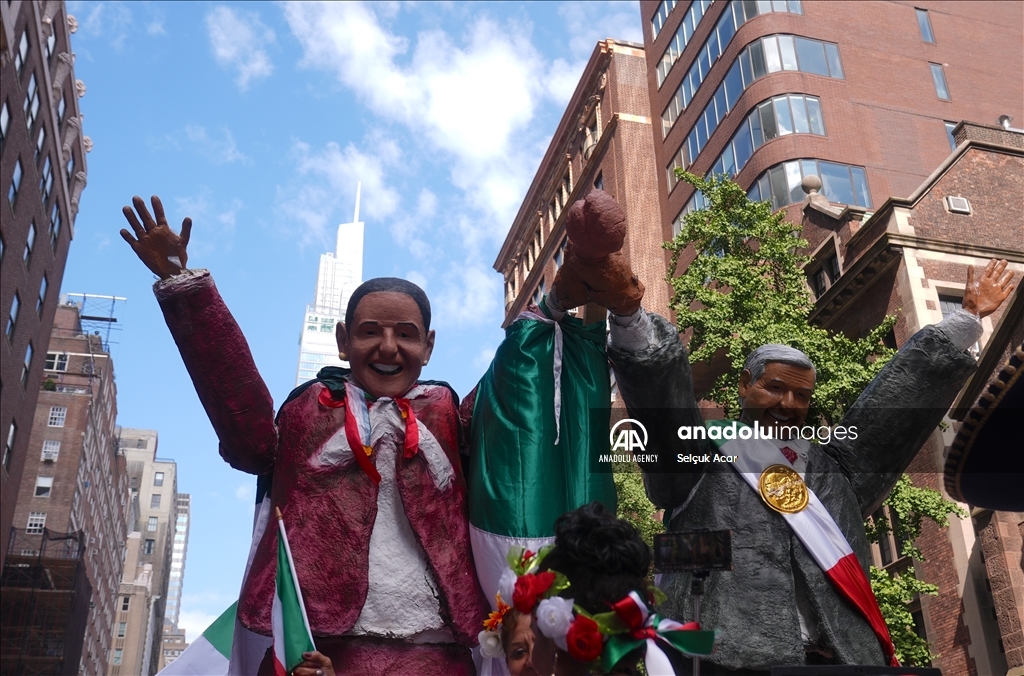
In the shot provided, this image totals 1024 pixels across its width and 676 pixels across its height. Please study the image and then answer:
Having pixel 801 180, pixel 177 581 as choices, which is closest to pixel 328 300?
pixel 177 581

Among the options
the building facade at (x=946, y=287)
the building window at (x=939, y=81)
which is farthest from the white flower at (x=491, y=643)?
the building window at (x=939, y=81)

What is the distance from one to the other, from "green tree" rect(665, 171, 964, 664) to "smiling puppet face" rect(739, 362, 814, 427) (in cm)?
722

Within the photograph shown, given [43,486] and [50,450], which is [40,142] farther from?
[43,486]

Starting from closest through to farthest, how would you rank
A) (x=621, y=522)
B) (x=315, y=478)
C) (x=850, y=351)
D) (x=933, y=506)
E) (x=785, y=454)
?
(x=621, y=522) < (x=315, y=478) < (x=785, y=454) < (x=933, y=506) < (x=850, y=351)

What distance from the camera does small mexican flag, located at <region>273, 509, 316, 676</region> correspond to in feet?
9.36

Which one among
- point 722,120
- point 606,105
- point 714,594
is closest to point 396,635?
point 714,594

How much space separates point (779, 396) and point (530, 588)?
1.73 m

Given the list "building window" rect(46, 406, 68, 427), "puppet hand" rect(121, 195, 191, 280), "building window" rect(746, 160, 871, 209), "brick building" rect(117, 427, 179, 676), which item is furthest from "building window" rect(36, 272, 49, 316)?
"brick building" rect(117, 427, 179, 676)

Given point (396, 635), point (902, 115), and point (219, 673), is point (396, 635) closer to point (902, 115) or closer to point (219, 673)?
point (219, 673)

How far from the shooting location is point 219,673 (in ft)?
10.9

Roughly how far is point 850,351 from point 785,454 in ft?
32.6

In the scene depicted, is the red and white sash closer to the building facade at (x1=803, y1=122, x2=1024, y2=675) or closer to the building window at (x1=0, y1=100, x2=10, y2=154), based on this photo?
the building facade at (x1=803, y1=122, x2=1024, y2=675)

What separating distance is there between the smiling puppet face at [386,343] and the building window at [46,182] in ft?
104

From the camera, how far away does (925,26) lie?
31.8 metres
